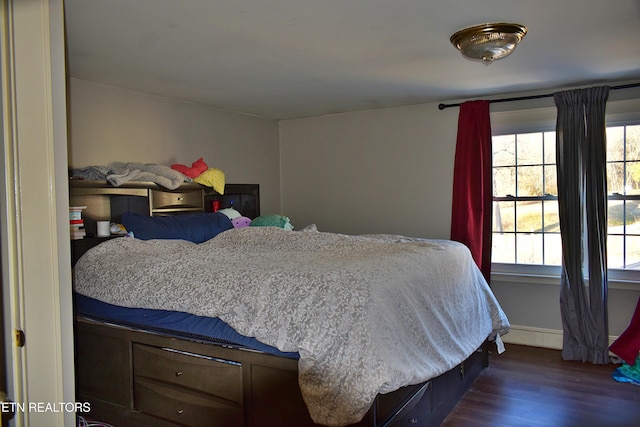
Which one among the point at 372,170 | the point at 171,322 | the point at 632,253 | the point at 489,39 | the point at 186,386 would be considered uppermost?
the point at 489,39

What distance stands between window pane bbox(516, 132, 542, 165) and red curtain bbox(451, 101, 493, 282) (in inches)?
11.9

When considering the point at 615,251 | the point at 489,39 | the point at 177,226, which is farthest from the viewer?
the point at 615,251

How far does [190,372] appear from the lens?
2475 mm

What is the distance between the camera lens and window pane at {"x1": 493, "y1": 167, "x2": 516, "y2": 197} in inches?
172

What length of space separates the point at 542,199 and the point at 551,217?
17 centimetres

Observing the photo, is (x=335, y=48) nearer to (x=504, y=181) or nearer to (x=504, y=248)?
(x=504, y=181)

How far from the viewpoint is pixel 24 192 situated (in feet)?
3.44

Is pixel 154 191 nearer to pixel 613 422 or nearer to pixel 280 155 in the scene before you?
pixel 280 155

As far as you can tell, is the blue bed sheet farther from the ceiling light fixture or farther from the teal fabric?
the teal fabric

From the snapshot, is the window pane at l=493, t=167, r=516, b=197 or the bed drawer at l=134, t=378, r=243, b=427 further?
the window pane at l=493, t=167, r=516, b=197

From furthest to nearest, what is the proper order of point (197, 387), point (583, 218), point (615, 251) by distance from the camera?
point (615, 251), point (583, 218), point (197, 387)

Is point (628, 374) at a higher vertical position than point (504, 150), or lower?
lower

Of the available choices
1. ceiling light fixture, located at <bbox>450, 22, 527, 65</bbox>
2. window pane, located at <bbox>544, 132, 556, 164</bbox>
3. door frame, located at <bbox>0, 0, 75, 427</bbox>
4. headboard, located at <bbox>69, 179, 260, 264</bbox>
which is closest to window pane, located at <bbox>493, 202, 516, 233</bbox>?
window pane, located at <bbox>544, 132, 556, 164</bbox>

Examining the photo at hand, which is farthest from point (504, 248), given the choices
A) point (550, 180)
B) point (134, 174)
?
point (134, 174)
